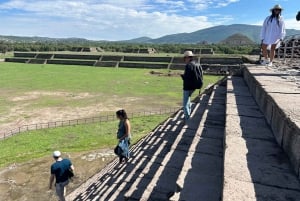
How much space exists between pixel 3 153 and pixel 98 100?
1311cm

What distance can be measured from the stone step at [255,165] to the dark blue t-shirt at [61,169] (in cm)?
326

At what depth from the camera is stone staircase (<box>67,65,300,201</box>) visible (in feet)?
8.81

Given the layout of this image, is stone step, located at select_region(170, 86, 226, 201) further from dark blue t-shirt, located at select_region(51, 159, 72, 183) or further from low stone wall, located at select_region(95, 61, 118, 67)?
low stone wall, located at select_region(95, 61, 118, 67)

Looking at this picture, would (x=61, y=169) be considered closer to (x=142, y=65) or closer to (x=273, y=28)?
(x=273, y=28)

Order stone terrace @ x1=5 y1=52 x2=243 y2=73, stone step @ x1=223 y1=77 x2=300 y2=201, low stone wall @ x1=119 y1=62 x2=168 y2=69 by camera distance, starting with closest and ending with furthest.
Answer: stone step @ x1=223 y1=77 x2=300 y2=201, stone terrace @ x1=5 y1=52 x2=243 y2=73, low stone wall @ x1=119 y1=62 x2=168 y2=69

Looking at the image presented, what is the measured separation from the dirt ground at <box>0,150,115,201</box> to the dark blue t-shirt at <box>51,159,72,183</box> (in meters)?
2.37

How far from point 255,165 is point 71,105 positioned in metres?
21.0

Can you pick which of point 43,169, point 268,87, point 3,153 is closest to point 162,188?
point 268,87

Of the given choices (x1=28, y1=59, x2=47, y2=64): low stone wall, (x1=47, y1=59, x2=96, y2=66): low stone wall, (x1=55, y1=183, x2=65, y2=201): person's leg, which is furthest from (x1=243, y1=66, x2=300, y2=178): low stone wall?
(x1=28, y1=59, x2=47, y2=64): low stone wall

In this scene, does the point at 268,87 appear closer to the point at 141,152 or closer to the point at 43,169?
the point at 141,152

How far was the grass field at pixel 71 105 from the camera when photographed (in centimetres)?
1311

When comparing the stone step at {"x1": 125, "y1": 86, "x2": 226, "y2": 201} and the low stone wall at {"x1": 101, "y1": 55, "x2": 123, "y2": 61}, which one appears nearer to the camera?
the stone step at {"x1": 125, "y1": 86, "x2": 226, "y2": 201}

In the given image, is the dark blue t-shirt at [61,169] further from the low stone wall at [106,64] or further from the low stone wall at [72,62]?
the low stone wall at [72,62]

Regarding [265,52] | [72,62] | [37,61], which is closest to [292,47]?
[265,52]
